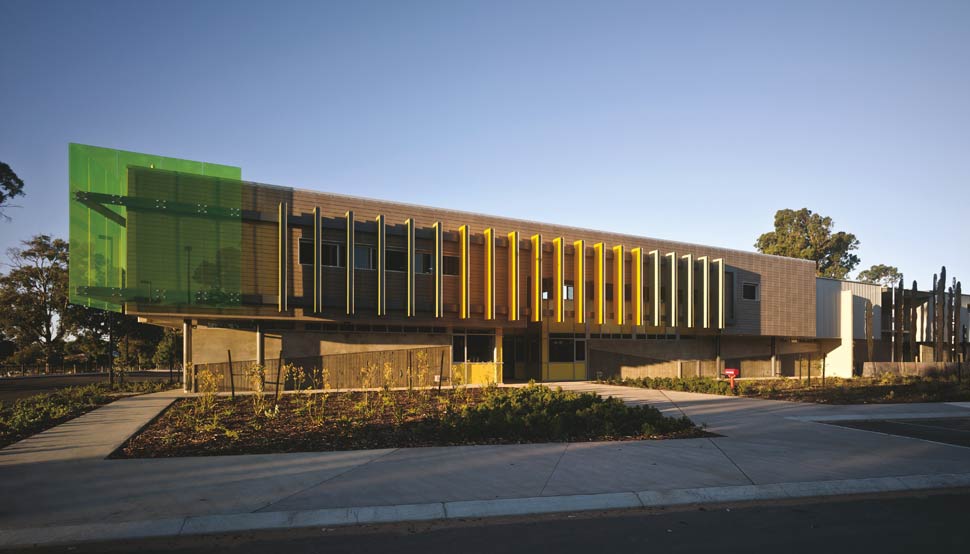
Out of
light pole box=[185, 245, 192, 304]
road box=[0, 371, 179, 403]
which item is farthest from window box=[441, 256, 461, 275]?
road box=[0, 371, 179, 403]

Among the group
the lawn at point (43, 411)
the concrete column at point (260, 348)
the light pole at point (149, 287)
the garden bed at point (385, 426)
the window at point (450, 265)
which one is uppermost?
the window at point (450, 265)

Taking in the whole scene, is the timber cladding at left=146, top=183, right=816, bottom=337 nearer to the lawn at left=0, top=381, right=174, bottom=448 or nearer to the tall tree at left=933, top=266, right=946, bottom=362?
the lawn at left=0, top=381, right=174, bottom=448

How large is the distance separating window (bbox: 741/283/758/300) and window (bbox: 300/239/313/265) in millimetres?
25244

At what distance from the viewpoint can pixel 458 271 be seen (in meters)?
27.0

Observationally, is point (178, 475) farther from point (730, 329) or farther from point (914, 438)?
point (730, 329)

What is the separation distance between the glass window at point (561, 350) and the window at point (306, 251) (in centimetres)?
1279

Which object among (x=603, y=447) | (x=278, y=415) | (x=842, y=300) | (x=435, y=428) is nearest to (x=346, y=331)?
(x=278, y=415)

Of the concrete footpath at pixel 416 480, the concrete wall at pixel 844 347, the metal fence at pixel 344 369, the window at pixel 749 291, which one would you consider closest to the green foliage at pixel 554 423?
the concrete footpath at pixel 416 480

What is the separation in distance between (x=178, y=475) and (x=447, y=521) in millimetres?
4143

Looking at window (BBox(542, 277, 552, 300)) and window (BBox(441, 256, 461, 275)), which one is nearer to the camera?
Answer: window (BBox(441, 256, 461, 275))

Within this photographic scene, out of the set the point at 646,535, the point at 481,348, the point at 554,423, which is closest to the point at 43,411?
the point at 554,423

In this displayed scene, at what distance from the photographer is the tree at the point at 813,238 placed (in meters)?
79.8

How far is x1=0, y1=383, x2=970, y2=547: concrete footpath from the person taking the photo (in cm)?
704

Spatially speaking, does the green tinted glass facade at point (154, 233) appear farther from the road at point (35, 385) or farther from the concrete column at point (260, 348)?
the road at point (35, 385)
